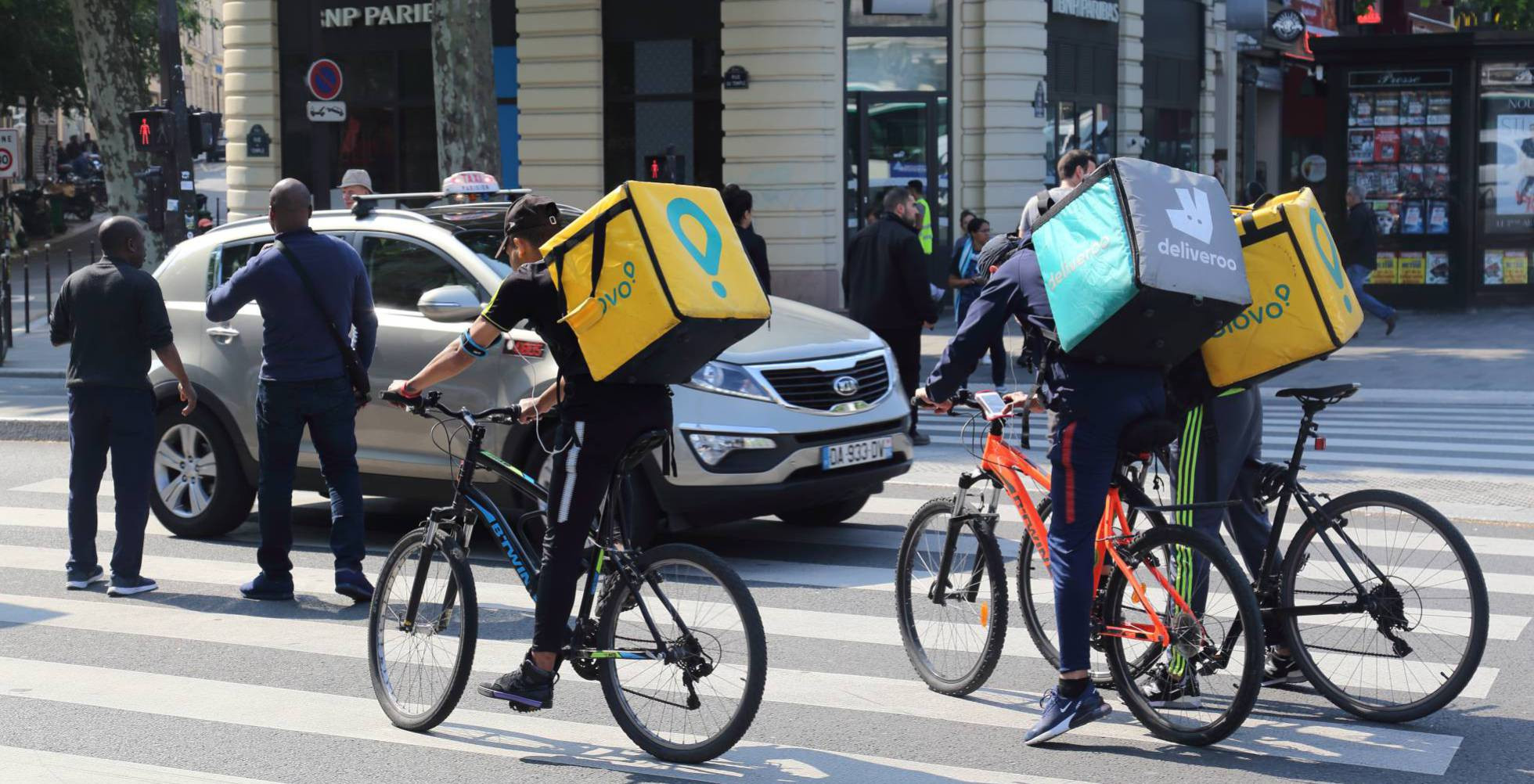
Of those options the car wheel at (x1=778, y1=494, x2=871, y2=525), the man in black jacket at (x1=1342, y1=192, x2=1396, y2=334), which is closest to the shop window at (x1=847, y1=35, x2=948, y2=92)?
the man in black jacket at (x1=1342, y1=192, x2=1396, y2=334)

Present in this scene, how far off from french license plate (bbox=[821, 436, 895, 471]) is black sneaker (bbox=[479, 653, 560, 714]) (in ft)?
10.3

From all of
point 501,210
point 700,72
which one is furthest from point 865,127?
point 501,210

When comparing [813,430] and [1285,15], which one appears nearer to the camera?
[813,430]

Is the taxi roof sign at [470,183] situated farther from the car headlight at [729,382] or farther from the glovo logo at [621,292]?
the glovo logo at [621,292]

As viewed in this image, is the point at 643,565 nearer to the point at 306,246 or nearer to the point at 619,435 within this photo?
the point at 619,435

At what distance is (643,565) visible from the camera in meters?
5.23

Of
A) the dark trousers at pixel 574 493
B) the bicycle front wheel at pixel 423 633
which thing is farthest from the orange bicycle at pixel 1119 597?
the bicycle front wheel at pixel 423 633

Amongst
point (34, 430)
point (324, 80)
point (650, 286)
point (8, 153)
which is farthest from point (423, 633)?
point (8, 153)

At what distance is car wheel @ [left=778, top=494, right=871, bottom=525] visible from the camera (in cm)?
950

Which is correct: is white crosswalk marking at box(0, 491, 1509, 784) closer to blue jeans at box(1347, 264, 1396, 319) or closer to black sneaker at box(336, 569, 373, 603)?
black sneaker at box(336, 569, 373, 603)

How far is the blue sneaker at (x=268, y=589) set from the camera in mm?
7898

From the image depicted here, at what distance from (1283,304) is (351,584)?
418 cm

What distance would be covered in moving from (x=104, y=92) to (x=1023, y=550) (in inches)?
822

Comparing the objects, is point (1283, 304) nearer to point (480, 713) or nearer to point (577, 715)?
point (577, 715)
